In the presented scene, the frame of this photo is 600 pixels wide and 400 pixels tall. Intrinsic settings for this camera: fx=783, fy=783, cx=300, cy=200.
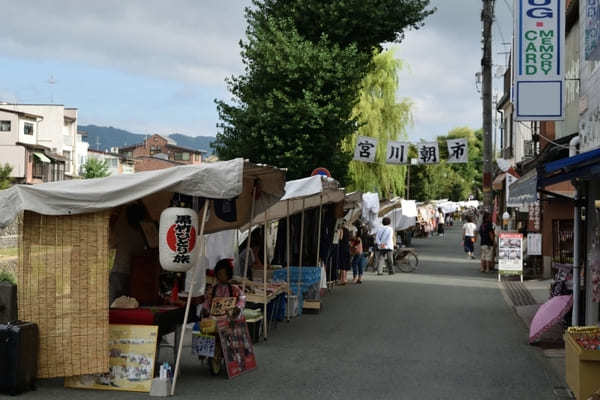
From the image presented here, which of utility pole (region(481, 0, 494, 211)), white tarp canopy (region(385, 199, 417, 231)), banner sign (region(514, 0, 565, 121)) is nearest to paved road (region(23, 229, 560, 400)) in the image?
banner sign (region(514, 0, 565, 121))

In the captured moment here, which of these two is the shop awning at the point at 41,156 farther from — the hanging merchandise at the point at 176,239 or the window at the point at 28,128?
the hanging merchandise at the point at 176,239

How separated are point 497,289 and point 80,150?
8197 centimetres

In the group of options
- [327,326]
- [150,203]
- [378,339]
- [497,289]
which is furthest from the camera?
[497,289]

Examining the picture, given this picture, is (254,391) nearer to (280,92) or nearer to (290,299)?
(290,299)

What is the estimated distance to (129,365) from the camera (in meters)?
9.38

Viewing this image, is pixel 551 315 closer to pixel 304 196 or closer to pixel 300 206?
pixel 304 196

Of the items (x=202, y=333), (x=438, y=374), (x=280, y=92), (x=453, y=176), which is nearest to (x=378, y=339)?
(x=438, y=374)

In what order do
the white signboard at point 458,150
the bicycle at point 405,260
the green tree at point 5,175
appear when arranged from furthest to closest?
the green tree at point 5,175 < the white signboard at point 458,150 < the bicycle at point 405,260

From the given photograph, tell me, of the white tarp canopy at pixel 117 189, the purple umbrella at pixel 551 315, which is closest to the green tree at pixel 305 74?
the purple umbrella at pixel 551 315

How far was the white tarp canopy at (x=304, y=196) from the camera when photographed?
13883 millimetres

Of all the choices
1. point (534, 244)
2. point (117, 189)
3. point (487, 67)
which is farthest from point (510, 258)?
point (117, 189)

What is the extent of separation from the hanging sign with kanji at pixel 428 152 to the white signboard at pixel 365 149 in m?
2.00

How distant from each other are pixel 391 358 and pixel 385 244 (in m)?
15.8

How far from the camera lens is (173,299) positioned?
35.4 feet
